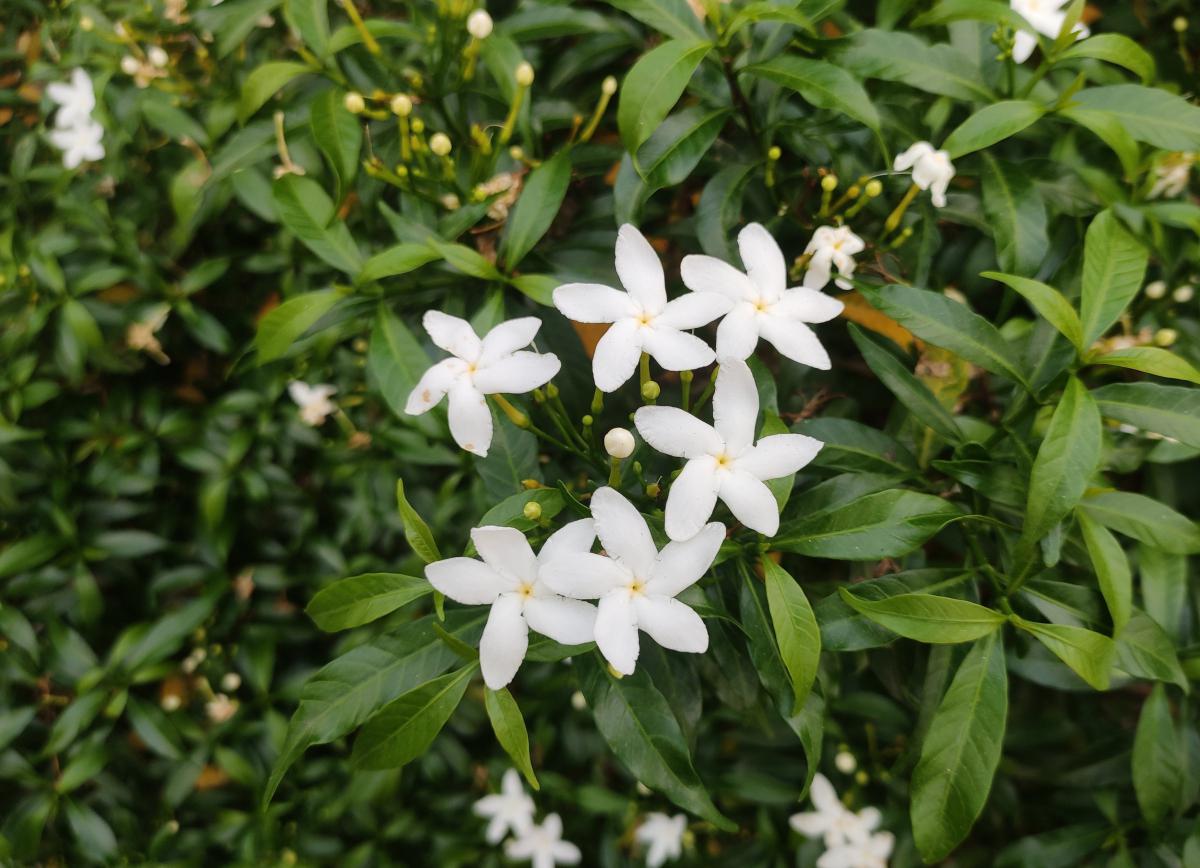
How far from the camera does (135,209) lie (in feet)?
5.17

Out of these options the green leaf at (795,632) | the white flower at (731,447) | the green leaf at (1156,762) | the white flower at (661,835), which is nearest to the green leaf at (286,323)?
the white flower at (731,447)

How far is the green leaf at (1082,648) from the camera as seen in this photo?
2.68 ft

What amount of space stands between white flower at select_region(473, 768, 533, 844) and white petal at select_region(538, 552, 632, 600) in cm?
93

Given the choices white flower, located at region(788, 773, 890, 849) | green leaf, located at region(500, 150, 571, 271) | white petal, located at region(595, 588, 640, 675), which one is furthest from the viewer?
white flower, located at region(788, 773, 890, 849)

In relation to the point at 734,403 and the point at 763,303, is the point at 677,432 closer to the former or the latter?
the point at 734,403

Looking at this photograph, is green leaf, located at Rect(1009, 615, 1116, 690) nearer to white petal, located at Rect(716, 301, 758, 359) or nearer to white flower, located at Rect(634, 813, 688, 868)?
white petal, located at Rect(716, 301, 758, 359)

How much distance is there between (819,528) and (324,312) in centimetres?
66

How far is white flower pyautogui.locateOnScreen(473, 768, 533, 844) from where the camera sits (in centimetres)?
151

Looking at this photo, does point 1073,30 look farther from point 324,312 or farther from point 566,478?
point 324,312

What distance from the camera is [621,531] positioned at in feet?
2.42

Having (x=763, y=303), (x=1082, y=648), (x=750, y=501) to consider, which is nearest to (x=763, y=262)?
(x=763, y=303)

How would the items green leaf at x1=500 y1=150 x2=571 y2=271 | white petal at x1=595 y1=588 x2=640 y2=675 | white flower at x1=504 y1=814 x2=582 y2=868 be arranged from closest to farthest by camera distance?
white petal at x1=595 y1=588 x2=640 y2=675, green leaf at x1=500 y1=150 x2=571 y2=271, white flower at x1=504 y1=814 x2=582 y2=868

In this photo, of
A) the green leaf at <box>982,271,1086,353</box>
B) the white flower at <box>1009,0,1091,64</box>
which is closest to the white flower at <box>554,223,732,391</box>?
the green leaf at <box>982,271,1086,353</box>

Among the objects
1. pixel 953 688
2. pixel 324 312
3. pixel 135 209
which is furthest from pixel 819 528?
pixel 135 209
